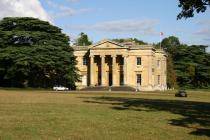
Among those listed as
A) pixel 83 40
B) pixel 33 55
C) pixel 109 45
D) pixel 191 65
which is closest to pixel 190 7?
pixel 33 55

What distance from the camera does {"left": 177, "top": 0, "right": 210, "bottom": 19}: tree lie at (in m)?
31.4

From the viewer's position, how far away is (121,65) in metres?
110

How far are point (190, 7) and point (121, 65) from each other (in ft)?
257

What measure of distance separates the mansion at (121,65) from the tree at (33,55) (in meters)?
15.1

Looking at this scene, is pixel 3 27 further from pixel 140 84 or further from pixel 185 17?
pixel 185 17

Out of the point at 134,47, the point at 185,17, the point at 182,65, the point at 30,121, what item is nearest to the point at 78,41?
the point at 182,65

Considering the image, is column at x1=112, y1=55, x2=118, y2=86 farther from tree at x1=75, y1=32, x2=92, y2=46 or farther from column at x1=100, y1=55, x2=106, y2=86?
tree at x1=75, y1=32, x2=92, y2=46

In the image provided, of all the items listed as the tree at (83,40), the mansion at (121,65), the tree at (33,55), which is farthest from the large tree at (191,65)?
the tree at (33,55)

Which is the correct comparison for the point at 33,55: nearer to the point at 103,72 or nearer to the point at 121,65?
the point at 103,72

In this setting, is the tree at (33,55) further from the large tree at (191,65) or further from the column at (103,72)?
the large tree at (191,65)

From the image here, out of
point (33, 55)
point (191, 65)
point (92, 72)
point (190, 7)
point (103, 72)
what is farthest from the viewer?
point (191, 65)

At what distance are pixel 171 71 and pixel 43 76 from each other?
42846 mm

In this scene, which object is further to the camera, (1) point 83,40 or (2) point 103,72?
(1) point 83,40

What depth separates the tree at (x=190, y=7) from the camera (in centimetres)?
3142
